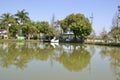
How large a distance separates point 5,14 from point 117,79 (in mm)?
47214

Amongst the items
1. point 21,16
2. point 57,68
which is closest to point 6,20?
point 21,16

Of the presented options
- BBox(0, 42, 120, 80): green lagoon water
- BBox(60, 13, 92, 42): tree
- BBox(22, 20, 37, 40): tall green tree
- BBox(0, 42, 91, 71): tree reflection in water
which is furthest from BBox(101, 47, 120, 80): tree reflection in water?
BBox(22, 20, 37, 40): tall green tree

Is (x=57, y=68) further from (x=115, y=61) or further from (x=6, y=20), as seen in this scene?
(x=6, y=20)

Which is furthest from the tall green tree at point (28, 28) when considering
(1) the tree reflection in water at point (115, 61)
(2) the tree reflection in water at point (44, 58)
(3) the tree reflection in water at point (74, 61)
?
(3) the tree reflection in water at point (74, 61)

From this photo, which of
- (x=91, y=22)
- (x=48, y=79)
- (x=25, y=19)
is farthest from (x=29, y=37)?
(x=48, y=79)

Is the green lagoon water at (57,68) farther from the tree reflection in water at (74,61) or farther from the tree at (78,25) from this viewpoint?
the tree at (78,25)

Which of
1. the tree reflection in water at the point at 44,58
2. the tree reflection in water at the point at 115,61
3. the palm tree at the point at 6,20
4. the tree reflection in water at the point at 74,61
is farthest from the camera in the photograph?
the palm tree at the point at 6,20

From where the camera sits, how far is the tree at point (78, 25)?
45906 millimetres

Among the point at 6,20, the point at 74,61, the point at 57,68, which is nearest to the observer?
the point at 57,68

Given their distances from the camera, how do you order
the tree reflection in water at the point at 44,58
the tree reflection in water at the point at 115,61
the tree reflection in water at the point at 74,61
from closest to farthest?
the tree reflection in water at the point at 115,61, the tree reflection in water at the point at 74,61, the tree reflection in water at the point at 44,58

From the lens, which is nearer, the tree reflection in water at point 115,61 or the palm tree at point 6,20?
the tree reflection in water at point 115,61

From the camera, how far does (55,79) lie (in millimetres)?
7559

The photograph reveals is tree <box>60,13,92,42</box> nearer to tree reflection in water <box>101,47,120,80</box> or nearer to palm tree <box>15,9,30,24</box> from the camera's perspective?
palm tree <box>15,9,30,24</box>

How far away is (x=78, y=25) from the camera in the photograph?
46.3m
